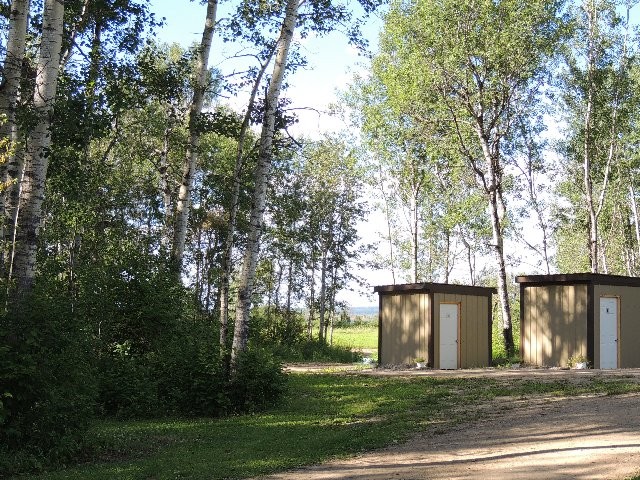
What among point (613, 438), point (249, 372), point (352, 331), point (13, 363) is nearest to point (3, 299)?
point (13, 363)

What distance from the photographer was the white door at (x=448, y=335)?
61.7 feet

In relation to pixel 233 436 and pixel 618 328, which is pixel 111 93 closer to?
pixel 233 436

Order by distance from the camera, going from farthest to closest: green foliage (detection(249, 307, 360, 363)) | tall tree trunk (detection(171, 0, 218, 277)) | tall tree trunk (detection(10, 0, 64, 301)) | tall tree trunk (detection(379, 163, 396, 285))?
tall tree trunk (detection(379, 163, 396, 285)), green foliage (detection(249, 307, 360, 363)), tall tree trunk (detection(171, 0, 218, 277)), tall tree trunk (detection(10, 0, 64, 301))

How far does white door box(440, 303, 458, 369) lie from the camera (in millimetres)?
18797

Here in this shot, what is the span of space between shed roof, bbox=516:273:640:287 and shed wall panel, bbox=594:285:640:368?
13cm

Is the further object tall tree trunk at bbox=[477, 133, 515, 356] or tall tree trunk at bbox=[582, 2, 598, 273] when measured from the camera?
tall tree trunk at bbox=[582, 2, 598, 273]

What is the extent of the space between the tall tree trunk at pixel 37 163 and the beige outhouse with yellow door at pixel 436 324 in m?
12.3

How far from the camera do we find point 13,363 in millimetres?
7230

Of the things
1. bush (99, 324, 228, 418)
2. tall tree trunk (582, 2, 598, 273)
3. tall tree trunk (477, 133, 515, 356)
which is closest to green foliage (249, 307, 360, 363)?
tall tree trunk (477, 133, 515, 356)

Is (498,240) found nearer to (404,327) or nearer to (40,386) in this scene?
(404,327)

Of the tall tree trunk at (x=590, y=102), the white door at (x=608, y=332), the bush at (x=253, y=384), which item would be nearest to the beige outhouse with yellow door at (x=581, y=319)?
the white door at (x=608, y=332)

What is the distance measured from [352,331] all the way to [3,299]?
171 feet

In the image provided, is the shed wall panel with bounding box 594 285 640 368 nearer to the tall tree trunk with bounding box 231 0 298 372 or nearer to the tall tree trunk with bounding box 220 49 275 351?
the tall tree trunk with bounding box 220 49 275 351

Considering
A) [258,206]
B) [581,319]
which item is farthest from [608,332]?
[258,206]
